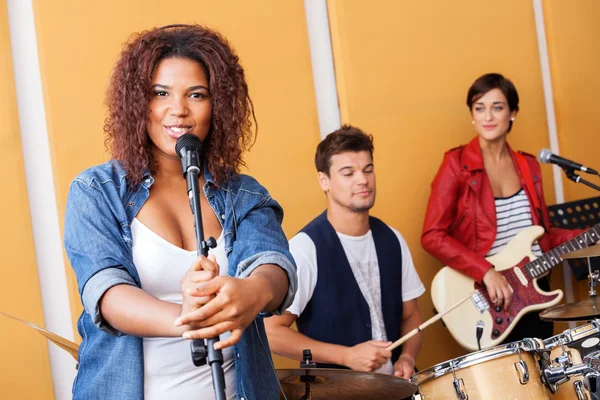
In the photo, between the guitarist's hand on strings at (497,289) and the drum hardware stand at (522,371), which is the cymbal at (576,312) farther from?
the drum hardware stand at (522,371)

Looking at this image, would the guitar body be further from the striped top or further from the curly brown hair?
the curly brown hair

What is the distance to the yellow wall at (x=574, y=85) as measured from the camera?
5.44 meters

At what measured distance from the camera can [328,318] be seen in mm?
3738

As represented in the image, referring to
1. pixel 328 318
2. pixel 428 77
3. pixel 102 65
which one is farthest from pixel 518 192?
pixel 102 65

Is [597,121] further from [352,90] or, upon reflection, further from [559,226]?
[352,90]

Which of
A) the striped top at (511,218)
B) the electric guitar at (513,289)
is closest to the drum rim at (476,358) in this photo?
the electric guitar at (513,289)

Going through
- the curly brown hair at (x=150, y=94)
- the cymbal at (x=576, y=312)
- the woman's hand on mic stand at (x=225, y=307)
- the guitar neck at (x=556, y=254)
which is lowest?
the cymbal at (x=576, y=312)

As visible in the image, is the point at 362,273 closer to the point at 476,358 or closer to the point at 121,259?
the point at 476,358

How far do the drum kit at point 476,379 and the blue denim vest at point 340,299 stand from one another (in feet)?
2.24

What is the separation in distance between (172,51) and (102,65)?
6.26 feet

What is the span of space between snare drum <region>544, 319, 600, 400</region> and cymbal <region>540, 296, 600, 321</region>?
251 millimetres

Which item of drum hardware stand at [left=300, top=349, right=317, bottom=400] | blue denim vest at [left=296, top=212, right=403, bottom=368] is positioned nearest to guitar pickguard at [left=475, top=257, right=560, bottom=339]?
blue denim vest at [left=296, top=212, right=403, bottom=368]

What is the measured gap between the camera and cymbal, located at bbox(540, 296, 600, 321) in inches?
145

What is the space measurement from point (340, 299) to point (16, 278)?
4.67ft
